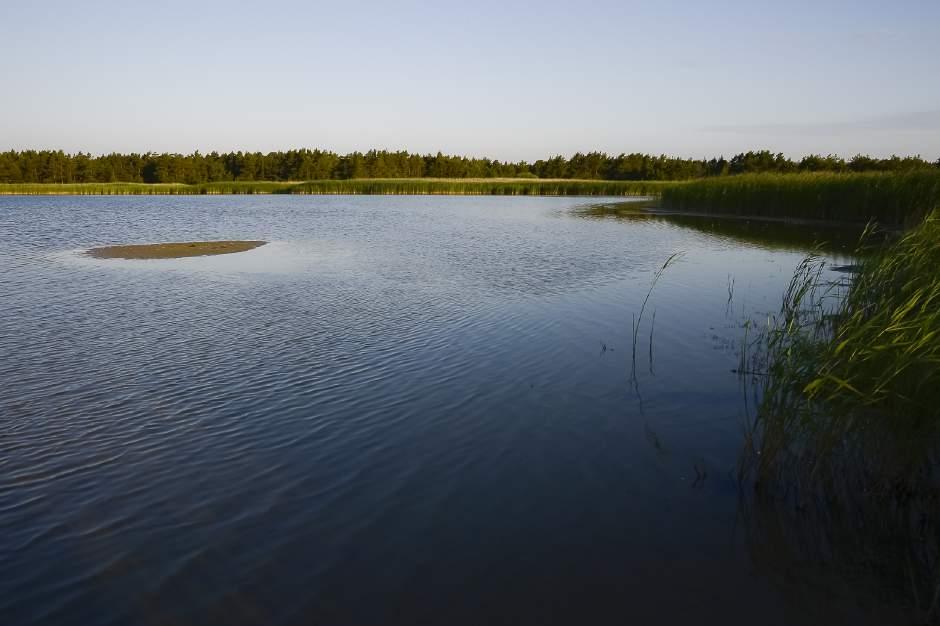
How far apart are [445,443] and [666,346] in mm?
5833

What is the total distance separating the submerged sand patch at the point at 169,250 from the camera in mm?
23109

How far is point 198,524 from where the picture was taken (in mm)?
5285

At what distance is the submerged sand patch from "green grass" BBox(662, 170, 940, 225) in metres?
24.9

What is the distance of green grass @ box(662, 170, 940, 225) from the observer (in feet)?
88.6

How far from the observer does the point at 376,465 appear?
643 centimetres

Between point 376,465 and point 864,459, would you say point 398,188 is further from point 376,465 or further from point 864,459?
point 864,459

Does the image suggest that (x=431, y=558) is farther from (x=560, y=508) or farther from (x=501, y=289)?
(x=501, y=289)

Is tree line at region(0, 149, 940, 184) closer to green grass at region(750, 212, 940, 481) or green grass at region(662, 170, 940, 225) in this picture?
green grass at region(662, 170, 940, 225)

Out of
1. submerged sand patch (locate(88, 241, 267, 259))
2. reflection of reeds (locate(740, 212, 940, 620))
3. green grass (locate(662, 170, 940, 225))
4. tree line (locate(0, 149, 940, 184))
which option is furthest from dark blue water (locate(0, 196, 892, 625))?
tree line (locate(0, 149, 940, 184))

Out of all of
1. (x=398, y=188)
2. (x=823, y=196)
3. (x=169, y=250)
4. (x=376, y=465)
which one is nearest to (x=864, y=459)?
(x=376, y=465)

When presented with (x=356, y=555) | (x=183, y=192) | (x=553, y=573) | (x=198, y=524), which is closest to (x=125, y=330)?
(x=198, y=524)

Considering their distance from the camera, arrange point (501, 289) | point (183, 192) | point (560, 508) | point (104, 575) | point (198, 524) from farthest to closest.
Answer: point (183, 192) < point (501, 289) < point (560, 508) < point (198, 524) < point (104, 575)

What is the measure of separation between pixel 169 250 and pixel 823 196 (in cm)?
3419

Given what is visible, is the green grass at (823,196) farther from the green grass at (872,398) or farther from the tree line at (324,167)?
the tree line at (324,167)
